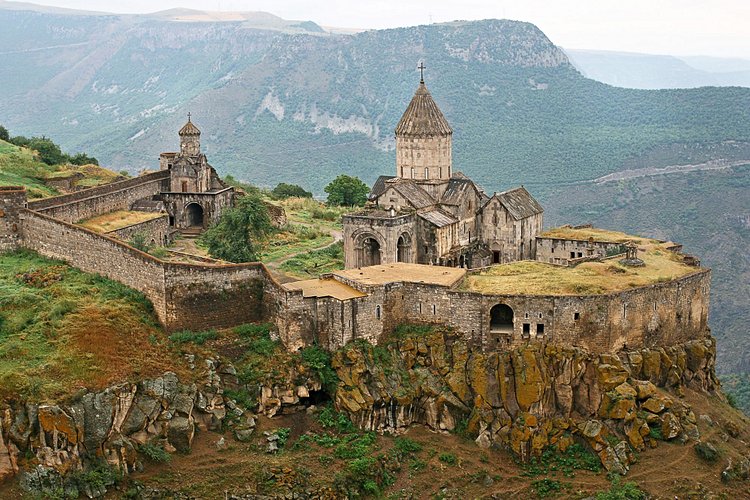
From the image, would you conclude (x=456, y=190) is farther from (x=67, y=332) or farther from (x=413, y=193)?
(x=67, y=332)

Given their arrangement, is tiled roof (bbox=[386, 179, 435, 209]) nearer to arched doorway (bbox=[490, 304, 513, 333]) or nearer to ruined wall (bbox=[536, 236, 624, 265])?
ruined wall (bbox=[536, 236, 624, 265])

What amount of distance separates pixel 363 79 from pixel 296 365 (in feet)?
250

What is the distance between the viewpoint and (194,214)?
50.1 metres

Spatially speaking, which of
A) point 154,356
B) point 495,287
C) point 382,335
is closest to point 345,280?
point 382,335

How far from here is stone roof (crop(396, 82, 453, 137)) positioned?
46188 millimetres

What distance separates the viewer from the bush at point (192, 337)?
1347 inches

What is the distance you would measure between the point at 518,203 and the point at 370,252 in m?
7.01

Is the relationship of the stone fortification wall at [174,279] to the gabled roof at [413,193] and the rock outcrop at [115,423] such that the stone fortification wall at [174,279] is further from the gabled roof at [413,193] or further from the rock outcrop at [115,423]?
the gabled roof at [413,193]

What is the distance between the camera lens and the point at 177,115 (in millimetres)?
106938

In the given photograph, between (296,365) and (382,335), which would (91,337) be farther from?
(382,335)

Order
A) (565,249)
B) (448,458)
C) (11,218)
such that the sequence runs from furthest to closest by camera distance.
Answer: (565,249)
(11,218)
(448,458)

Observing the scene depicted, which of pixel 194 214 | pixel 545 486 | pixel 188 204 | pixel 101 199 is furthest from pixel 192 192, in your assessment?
pixel 545 486

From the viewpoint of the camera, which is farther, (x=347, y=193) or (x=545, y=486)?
(x=347, y=193)

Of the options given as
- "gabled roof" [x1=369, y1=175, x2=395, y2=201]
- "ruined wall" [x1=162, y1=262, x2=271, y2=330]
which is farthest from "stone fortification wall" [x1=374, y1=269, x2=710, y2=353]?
"gabled roof" [x1=369, y1=175, x2=395, y2=201]
